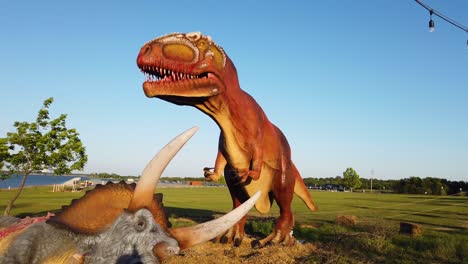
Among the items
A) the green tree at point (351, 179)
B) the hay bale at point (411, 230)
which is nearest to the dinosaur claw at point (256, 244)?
the hay bale at point (411, 230)

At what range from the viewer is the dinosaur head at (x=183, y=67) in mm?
2891

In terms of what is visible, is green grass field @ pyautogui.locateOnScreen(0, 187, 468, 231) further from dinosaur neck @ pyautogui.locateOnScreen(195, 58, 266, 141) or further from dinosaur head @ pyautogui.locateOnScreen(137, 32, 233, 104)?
dinosaur head @ pyautogui.locateOnScreen(137, 32, 233, 104)

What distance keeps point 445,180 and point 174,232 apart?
5129cm

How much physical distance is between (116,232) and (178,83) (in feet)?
6.02

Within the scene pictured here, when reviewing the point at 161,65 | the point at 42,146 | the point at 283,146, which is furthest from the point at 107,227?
the point at 42,146

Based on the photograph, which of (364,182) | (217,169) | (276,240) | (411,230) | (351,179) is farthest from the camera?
(364,182)

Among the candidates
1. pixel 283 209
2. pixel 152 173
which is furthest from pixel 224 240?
pixel 152 173

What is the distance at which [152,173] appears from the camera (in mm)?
1366

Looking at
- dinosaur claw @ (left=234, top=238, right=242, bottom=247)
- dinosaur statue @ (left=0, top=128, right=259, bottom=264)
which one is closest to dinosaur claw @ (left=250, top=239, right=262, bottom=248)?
dinosaur claw @ (left=234, top=238, right=242, bottom=247)

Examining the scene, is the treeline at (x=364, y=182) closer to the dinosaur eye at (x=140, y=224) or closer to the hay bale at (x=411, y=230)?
the hay bale at (x=411, y=230)

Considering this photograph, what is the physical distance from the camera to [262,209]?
14.8ft

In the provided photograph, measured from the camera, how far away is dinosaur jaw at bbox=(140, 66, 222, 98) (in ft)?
9.51

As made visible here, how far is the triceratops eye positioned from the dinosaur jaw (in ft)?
5.39

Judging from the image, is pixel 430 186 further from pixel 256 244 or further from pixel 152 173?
pixel 152 173
